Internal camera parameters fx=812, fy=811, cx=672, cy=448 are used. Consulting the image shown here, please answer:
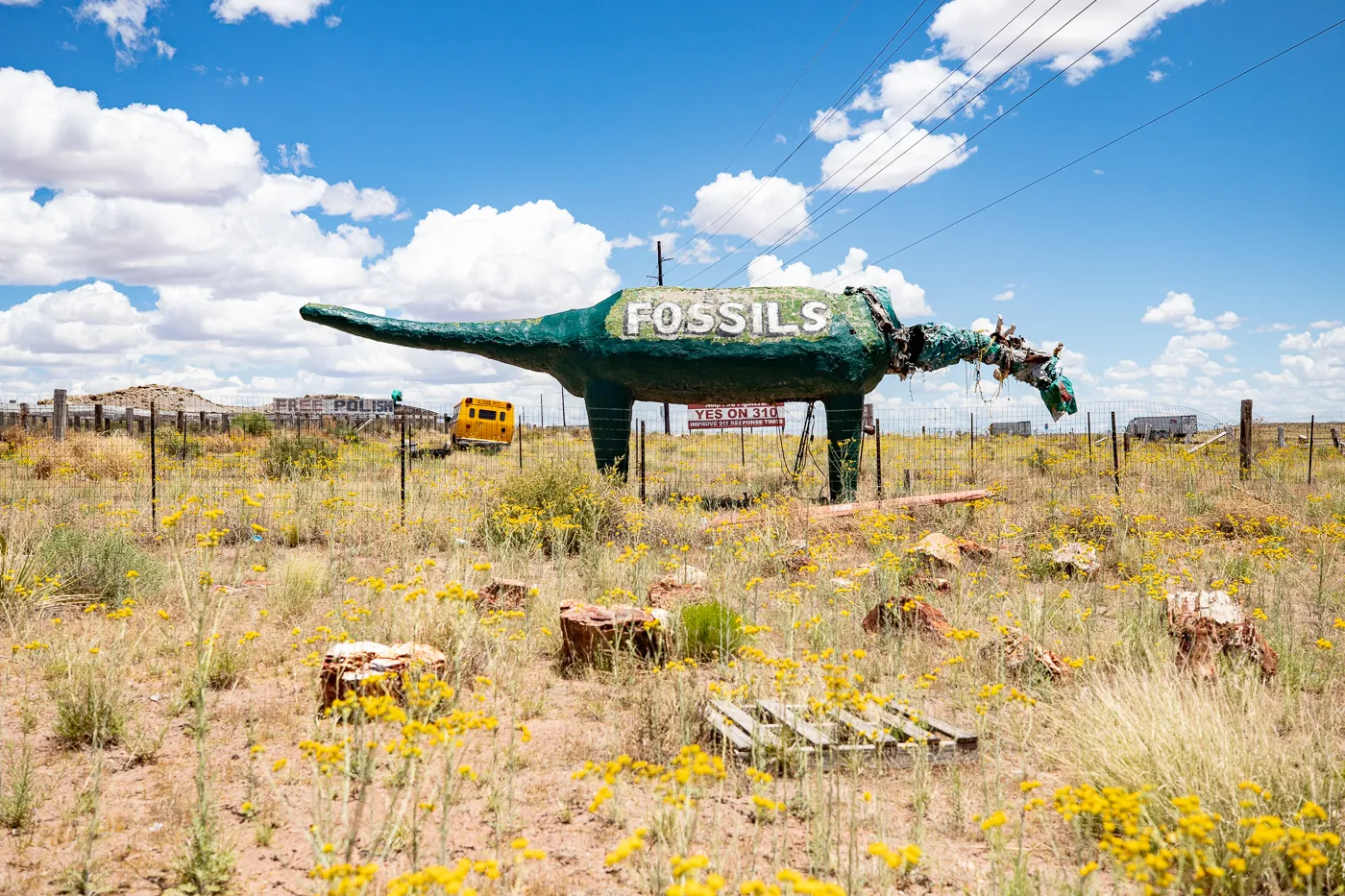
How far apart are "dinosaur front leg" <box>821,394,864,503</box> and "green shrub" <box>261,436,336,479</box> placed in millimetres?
7612

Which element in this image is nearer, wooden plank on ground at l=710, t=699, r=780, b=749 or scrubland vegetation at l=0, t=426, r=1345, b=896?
scrubland vegetation at l=0, t=426, r=1345, b=896

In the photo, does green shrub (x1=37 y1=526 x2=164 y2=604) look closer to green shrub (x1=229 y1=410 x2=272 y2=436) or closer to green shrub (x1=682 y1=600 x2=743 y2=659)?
green shrub (x1=682 y1=600 x2=743 y2=659)

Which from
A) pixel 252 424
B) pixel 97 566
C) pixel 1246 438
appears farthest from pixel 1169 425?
pixel 97 566

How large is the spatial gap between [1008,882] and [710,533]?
6.43 metres

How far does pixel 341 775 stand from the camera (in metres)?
3.57

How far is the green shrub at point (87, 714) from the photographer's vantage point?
3.91m

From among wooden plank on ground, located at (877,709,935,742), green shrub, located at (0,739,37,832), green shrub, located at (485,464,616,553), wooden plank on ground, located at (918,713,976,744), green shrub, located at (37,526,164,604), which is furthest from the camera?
green shrub, located at (485,464,616,553)

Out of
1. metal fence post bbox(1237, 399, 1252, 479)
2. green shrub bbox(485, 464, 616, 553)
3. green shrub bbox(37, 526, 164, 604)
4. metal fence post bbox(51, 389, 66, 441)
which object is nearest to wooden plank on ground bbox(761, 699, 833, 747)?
green shrub bbox(485, 464, 616, 553)

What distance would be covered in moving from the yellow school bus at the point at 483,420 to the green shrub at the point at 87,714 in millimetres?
17900

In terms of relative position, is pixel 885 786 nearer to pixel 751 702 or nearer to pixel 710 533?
pixel 751 702

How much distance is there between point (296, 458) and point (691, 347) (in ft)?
28.1

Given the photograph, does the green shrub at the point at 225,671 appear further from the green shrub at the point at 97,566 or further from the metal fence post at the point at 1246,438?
the metal fence post at the point at 1246,438

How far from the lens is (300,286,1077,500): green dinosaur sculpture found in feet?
35.4

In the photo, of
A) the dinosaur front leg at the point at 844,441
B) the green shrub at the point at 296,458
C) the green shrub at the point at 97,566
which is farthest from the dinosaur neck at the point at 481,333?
the green shrub at the point at 97,566
